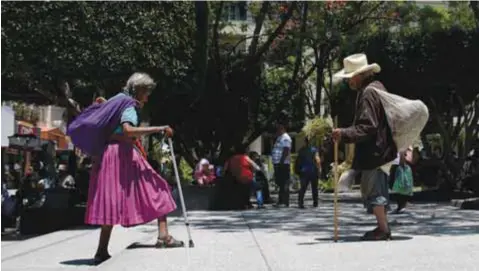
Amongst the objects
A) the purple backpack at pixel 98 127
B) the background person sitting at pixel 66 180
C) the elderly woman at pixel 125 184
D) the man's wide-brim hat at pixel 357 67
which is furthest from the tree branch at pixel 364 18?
the purple backpack at pixel 98 127

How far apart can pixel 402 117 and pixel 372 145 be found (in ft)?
1.33

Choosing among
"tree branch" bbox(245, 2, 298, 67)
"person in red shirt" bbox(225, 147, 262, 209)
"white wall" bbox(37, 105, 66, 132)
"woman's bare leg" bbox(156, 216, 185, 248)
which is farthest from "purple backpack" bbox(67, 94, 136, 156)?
"white wall" bbox(37, 105, 66, 132)

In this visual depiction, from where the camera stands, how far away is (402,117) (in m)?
7.09

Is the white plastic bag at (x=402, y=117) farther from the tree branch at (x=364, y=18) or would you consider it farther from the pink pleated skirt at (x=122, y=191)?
the tree branch at (x=364, y=18)

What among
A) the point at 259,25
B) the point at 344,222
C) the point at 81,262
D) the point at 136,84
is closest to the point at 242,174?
the point at 344,222

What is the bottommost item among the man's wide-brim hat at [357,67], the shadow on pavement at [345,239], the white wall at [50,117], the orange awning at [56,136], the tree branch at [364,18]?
the shadow on pavement at [345,239]

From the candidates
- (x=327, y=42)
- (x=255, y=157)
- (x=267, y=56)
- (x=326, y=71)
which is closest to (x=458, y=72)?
(x=255, y=157)

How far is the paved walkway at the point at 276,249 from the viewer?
5.88 m

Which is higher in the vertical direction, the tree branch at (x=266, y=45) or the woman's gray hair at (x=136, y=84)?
the tree branch at (x=266, y=45)

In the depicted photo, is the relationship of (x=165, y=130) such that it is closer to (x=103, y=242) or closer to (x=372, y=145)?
(x=103, y=242)

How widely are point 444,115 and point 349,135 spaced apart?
15189 millimetres

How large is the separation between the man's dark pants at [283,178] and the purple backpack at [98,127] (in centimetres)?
891

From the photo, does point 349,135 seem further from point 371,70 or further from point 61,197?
point 61,197

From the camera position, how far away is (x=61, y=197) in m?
13.5
